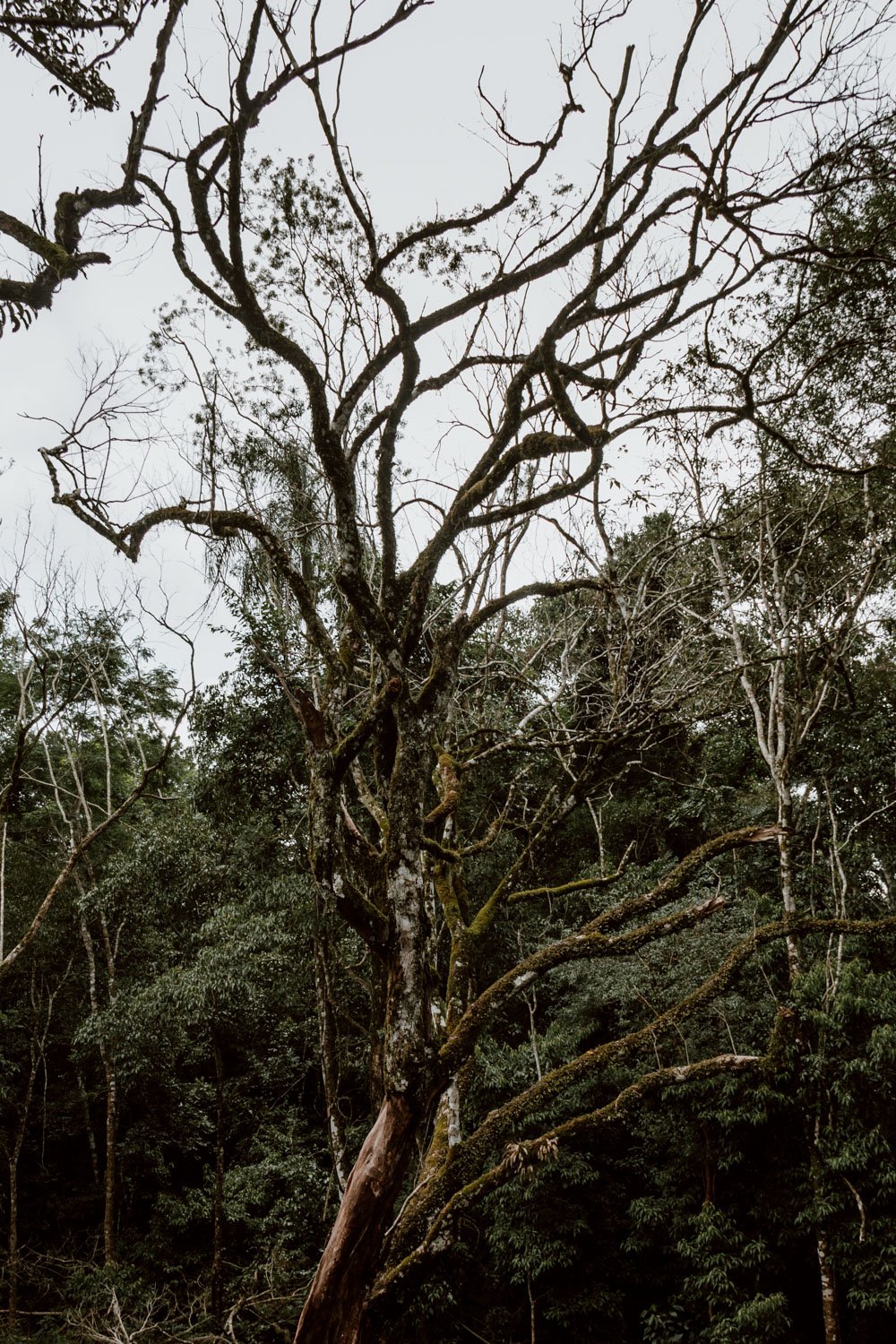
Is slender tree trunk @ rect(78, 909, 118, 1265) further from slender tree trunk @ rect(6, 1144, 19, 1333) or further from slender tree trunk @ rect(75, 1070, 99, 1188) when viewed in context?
slender tree trunk @ rect(6, 1144, 19, 1333)

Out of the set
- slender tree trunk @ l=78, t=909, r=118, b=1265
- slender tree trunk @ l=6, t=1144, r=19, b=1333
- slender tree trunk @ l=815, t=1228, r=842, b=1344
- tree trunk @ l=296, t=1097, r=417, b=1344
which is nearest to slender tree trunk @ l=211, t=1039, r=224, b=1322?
slender tree trunk @ l=78, t=909, r=118, b=1265

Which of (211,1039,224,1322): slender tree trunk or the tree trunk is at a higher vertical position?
the tree trunk

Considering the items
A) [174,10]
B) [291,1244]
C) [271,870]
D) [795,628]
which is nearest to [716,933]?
[795,628]

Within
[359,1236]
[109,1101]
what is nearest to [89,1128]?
[109,1101]

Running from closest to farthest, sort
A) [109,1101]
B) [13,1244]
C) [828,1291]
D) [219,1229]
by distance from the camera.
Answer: [828,1291] → [219,1229] → [109,1101] → [13,1244]

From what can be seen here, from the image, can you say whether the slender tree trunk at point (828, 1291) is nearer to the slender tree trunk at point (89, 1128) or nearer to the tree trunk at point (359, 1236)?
the tree trunk at point (359, 1236)

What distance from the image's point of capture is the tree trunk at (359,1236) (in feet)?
9.55

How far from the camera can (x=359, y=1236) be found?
298 cm

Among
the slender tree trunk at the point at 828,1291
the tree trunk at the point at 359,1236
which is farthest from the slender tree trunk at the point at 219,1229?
the tree trunk at the point at 359,1236

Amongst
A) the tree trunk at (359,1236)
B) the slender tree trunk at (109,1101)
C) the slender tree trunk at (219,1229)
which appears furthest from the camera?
the slender tree trunk at (109,1101)

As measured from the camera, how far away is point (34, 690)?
1161 centimetres

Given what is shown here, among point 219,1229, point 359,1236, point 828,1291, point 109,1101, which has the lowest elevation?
point 219,1229

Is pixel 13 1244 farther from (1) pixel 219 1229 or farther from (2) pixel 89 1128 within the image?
(1) pixel 219 1229

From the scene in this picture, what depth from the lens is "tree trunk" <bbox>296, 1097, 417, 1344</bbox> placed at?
2912 mm
